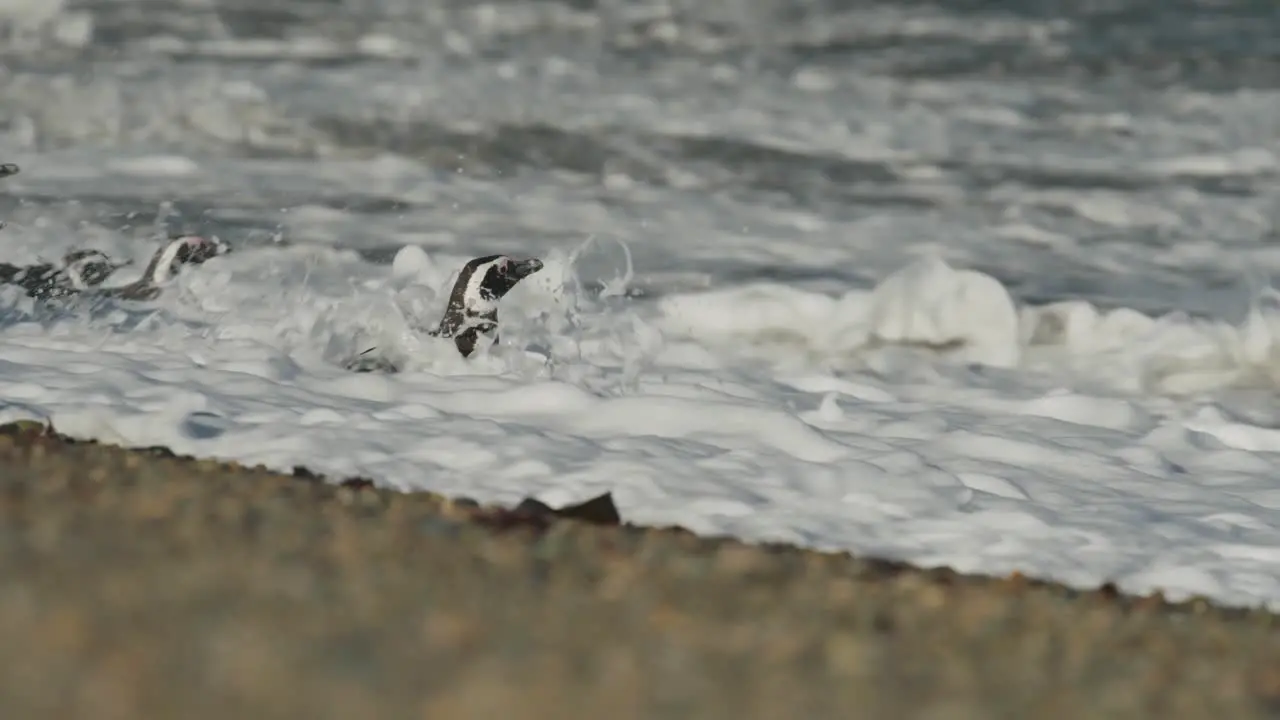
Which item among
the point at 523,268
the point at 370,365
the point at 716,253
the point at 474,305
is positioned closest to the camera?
the point at 370,365

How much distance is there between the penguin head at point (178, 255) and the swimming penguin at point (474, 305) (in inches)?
51.3

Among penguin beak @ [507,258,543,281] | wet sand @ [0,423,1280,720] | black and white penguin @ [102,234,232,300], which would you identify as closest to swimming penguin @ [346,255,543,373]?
penguin beak @ [507,258,543,281]

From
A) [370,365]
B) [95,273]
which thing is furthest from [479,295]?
[95,273]

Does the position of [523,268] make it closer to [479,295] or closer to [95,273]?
[479,295]

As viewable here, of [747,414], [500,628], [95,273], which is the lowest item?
[747,414]

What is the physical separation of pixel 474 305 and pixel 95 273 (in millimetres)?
1796

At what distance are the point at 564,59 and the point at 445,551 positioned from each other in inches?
528

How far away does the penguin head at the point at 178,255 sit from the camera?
6762mm

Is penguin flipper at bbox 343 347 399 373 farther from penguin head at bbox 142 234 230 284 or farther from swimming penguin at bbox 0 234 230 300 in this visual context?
penguin head at bbox 142 234 230 284

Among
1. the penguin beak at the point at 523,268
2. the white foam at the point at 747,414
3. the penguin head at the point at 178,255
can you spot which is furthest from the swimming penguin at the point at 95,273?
the penguin beak at the point at 523,268

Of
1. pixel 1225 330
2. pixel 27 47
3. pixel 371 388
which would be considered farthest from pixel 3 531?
pixel 27 47

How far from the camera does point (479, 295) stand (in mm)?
6000

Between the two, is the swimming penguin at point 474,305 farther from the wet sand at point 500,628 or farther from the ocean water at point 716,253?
the wet sand at point 500,628

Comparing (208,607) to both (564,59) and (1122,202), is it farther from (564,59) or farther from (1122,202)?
(564,59)
